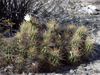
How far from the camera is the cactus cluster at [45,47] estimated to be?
135 inches

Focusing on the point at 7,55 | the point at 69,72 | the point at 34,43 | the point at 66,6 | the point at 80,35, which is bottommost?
the point at 69,72

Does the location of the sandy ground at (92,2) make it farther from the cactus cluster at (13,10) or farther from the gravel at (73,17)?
the cactus cluster at (13,10)

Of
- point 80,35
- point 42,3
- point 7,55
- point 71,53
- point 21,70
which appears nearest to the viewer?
point 7,55

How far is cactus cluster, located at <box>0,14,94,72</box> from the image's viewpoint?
3.43 m

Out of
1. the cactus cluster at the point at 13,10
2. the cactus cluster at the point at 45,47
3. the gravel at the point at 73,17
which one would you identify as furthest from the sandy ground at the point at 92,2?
the cactus cluster at the point at 45,47

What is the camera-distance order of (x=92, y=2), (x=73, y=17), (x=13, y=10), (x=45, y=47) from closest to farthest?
(x=45, y=47) < (x=13, y=10) < (x=73, y=17) < (x=92, y=2)

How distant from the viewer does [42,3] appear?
324 inches

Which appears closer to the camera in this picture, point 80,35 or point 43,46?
point 43,46

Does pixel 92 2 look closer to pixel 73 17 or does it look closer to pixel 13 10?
pixel 73 17

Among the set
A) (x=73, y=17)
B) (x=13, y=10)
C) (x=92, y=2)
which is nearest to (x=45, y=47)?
(x=13, y=10)

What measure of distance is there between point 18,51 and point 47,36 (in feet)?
2.65

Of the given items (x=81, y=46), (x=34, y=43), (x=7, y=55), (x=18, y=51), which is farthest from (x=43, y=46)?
(x=81, y=46)

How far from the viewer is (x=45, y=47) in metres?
3.52

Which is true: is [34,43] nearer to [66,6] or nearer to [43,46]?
[43,46]
